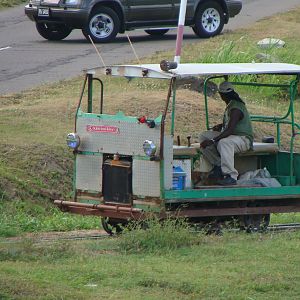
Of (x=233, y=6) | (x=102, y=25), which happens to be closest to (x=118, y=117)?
(x=102, y=25)

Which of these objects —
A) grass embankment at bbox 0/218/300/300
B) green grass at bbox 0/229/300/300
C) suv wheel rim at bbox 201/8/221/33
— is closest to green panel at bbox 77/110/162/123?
grass embankment at bbox 0/218/300/300

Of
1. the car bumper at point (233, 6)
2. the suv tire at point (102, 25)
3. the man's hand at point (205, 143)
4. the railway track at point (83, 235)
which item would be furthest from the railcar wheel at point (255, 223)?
the car bumper at point (233, 6)

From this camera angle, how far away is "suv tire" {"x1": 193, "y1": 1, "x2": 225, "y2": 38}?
28703mm

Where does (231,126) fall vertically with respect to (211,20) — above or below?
below

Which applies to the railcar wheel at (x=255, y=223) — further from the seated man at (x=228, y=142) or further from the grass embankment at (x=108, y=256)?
the grass embankment at (x=108, y=256)

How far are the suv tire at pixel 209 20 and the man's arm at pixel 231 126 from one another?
1544cm

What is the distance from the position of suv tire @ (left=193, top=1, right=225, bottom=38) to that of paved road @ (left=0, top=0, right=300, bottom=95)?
1.07 ft

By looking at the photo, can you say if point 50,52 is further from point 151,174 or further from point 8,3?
point 151,174

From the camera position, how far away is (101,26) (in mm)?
27094

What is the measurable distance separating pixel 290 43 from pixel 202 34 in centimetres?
225

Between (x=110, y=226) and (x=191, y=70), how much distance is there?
218cm

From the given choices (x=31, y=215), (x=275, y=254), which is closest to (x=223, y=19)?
(x=31, y=215)

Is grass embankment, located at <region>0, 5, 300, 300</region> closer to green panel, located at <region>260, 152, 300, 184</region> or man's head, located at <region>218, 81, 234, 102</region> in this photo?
green panel, located at <region>260, 152, 300, 184</region>

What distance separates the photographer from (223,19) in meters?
29.1
